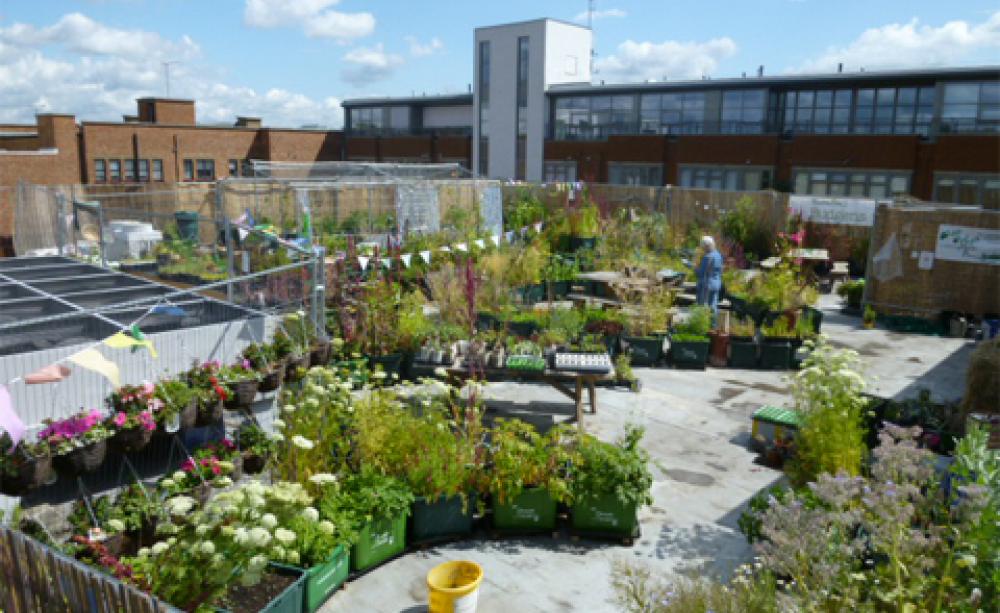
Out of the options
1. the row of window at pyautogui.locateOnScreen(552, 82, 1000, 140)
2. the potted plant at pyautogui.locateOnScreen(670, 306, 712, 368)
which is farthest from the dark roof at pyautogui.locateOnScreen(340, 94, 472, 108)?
the potted plant at pyautogui.locateOnScreen(670, 306, 712, 368)

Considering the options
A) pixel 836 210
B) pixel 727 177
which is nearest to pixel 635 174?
pixel 727 177

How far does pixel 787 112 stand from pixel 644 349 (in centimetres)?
2363

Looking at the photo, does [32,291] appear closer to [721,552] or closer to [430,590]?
[430,590]

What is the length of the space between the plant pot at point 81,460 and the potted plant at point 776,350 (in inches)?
410

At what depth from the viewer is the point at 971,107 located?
26.7 metres

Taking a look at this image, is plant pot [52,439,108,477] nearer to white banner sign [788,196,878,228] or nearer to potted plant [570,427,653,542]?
potted plant [570,427,653,542]

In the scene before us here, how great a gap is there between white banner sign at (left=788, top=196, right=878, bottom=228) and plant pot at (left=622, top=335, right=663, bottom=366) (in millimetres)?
10763

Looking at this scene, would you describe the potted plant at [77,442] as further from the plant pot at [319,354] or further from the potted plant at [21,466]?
the plant pot at [319,354]

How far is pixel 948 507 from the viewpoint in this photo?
6.05 meters

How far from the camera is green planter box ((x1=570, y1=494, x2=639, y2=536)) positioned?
698cm

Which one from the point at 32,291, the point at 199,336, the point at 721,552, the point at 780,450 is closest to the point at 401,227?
the point at 32,291

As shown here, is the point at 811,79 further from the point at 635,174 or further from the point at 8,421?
the point at 8,421

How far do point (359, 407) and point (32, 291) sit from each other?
6.53 metres

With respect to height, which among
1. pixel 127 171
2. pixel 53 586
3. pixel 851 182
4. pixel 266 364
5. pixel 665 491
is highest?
pixel 851 182
